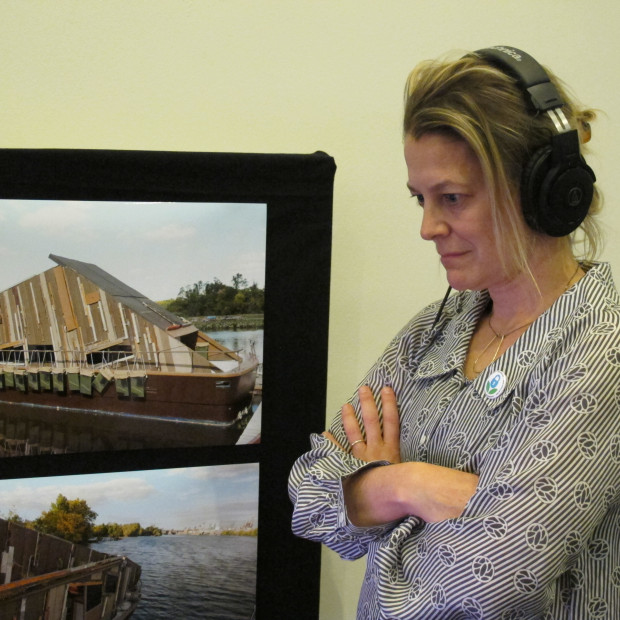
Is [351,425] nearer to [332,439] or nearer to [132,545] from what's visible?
[332,439]

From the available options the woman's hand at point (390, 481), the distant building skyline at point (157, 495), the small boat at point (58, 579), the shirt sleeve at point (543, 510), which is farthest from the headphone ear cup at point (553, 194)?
the small boat at point (58, 579)

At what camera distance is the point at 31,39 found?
5.34 feet

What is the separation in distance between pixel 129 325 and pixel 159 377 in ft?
0.45

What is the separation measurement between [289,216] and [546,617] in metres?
1.01

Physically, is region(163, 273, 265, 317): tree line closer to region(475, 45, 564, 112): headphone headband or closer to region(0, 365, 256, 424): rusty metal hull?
region(0, 365, 256, 424): rusty metal hull

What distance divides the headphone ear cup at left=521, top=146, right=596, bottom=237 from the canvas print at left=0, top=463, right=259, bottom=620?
38.4 inches

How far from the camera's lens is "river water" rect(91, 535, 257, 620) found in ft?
5.47

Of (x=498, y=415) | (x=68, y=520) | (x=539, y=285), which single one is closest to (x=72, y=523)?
(x=68, y=520)

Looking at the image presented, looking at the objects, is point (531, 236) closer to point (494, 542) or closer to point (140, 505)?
point (494, 542)

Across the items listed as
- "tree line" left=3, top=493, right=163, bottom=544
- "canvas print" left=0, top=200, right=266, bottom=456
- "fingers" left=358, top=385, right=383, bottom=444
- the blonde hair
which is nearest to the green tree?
"tree line" left=3, top=493, right=163, bottom=544

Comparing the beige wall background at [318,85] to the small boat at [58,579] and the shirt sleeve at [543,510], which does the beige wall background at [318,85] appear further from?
the shirt sleeve at [543,510]

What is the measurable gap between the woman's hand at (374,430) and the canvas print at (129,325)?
1.53 ft

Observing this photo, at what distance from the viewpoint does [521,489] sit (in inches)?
35.6

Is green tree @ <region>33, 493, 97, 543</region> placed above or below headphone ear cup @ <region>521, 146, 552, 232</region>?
below
